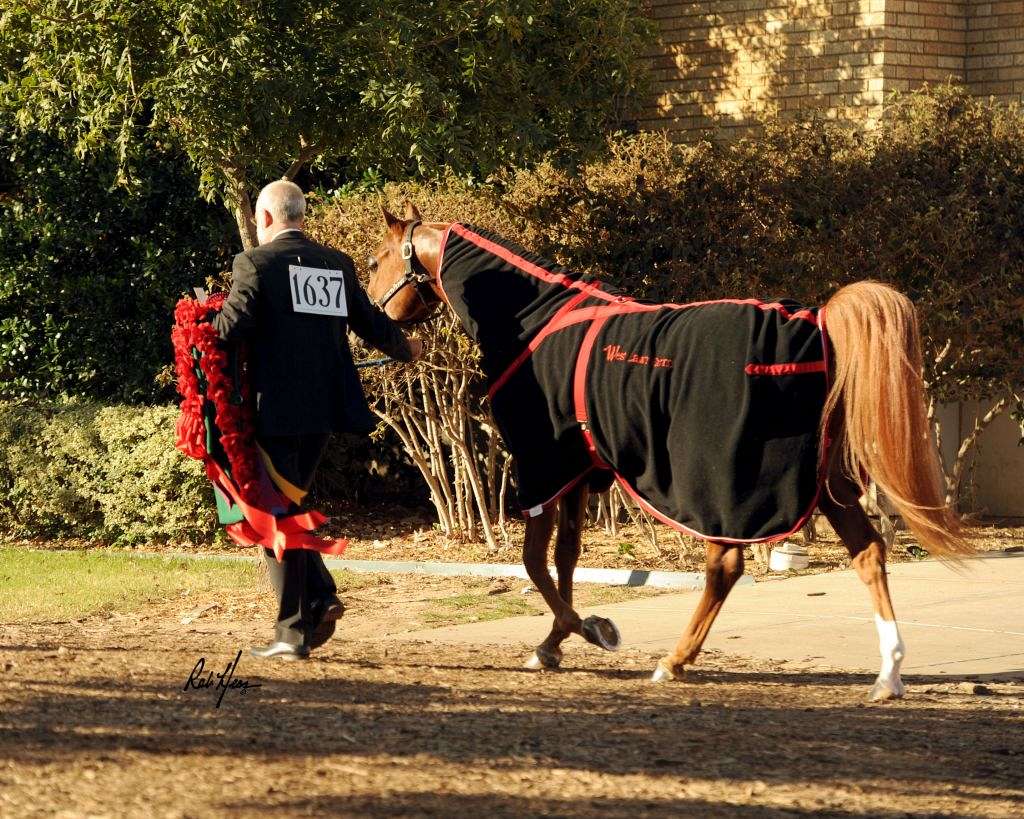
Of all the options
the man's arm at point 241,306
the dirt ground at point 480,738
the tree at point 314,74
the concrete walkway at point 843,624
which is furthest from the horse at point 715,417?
the tree at point 314,74

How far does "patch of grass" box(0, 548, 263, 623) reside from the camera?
9359mm

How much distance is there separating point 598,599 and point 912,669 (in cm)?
263

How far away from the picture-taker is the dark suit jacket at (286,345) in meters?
6.63

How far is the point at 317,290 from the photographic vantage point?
6758 mm

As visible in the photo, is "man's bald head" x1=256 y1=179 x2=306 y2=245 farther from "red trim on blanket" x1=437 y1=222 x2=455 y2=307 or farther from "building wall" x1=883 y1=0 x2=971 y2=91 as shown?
"building wall" x1=883 y1=0 x2=971 y2=91

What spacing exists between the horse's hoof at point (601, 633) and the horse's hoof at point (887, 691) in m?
1.25

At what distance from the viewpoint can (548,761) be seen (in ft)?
15.8

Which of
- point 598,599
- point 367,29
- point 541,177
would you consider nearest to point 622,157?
point 541,177

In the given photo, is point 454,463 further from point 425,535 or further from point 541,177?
point 541,177

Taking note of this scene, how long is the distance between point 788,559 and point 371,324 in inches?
166

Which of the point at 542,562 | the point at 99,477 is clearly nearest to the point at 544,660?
the point at 542,562

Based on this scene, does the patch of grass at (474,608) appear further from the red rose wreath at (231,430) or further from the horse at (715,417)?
the red rose wreath at (231,430)

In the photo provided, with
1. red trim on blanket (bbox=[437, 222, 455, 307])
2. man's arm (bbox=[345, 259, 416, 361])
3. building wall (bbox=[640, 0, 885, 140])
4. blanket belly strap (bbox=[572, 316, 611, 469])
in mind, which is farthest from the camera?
building wall (bbox=[640, 0, 885, 140])

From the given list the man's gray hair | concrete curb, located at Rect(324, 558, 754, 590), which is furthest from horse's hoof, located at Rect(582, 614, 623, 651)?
concrete curb, located at Rect(324, 558, 754, 590)
